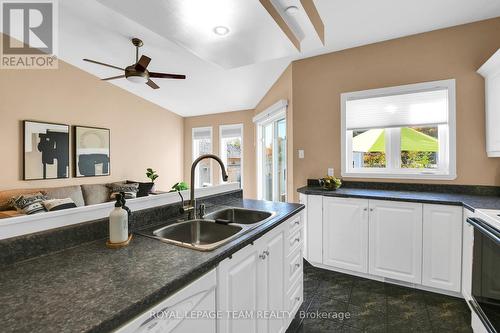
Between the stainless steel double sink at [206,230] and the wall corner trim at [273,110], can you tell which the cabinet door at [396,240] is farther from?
the wall corner trim at [273,110]

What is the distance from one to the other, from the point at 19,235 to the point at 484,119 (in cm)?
353

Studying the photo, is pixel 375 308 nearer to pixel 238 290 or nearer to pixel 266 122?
pixel 238 290

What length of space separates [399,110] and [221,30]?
213cm

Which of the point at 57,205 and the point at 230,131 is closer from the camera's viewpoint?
the point at 57,205

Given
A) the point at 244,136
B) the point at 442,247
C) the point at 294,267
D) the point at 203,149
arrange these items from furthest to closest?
the point at 203,149, the point at 244,136, the point at 442,247, the point at 294,267

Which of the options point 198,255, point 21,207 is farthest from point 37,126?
point 198,255

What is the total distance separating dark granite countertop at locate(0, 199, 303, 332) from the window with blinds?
5.23 metres

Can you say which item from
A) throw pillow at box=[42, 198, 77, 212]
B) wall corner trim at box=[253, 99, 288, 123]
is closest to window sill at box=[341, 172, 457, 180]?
wall corner trim at box=[253, 99, 288, 123]

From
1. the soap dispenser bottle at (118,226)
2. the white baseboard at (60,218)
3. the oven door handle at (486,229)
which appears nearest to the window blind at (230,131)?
the white baseboard at (60,218)

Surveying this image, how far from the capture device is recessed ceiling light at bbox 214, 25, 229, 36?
1918 millimetres

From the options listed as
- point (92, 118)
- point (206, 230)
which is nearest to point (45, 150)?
point (92, 118)

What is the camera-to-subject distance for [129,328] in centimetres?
64

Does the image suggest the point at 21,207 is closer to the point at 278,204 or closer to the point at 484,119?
the point at 278,204

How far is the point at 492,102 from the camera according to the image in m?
2.19
